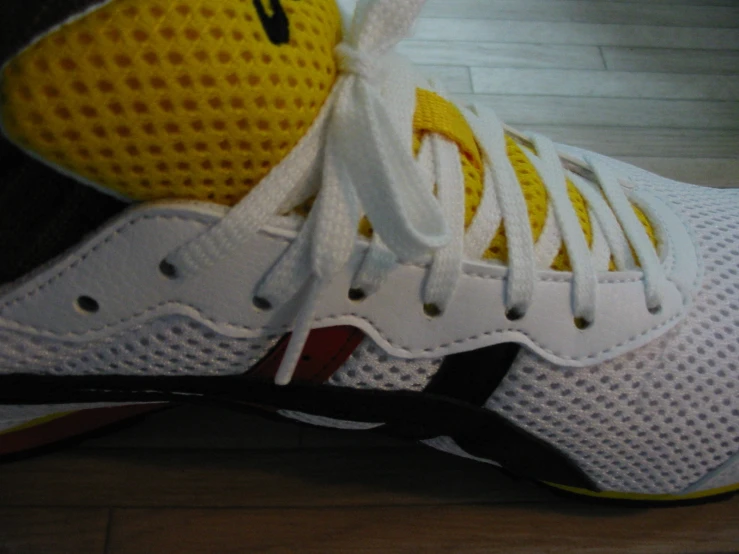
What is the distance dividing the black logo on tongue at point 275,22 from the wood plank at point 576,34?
68cm

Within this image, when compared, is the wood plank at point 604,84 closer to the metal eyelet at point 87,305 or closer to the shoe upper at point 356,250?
the shoe upper at point 356,250

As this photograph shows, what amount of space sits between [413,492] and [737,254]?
0.31 metres

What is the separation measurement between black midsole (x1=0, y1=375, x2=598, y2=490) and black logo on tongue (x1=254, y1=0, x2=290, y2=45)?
208 millimetres

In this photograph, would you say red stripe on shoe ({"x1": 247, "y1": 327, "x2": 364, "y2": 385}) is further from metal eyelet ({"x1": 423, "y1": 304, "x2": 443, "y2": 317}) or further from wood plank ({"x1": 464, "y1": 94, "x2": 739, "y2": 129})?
wood plank ({"x1": 464, "y1": 94, "x2": 739, "y2": 129})

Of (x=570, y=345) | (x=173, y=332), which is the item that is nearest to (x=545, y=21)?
(x=570, y=345)

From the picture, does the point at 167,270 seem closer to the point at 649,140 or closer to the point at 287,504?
the point at 287,504

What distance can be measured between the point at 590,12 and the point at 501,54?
8.1 inches

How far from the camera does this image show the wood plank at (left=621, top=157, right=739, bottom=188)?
772 millimetres

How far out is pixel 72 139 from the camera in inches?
11.4

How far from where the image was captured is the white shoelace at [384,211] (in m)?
0.33

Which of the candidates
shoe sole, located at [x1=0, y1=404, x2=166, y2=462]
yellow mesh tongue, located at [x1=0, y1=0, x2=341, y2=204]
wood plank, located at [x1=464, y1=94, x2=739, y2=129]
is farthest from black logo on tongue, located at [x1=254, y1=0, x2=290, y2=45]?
wood plank, located at [x1=464, y1=94, x2=739, y2=129]

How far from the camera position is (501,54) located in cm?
94

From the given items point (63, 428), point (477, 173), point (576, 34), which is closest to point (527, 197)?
point (477, 173)

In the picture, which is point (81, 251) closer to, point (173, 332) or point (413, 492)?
point (173, 332)
